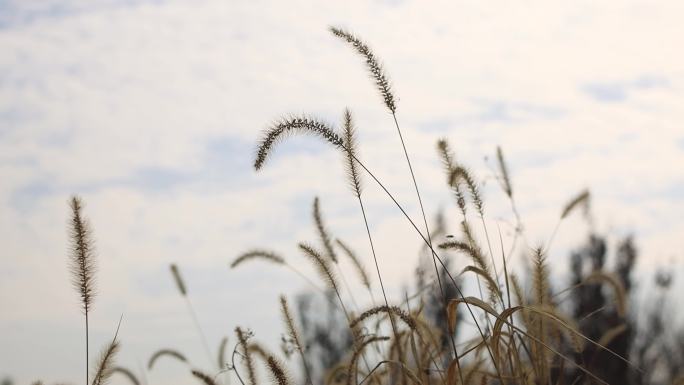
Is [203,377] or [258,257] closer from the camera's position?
[203,377]

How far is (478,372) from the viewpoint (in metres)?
3.94

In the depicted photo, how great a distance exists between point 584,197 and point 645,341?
842cm

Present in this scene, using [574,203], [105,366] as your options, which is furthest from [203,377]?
[574,203]

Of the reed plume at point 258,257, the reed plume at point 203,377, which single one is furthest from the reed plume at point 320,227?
the reed plume at point 203,377

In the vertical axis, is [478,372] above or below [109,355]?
below

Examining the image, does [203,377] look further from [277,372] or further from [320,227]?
[320,227]

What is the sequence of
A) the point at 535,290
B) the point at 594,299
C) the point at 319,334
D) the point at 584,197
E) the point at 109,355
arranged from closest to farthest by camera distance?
the point at 109,355 → the point at 535,290 → the point at 584,197 → the point at 594,299 → the point at 319,334

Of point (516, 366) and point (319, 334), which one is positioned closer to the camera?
point (516, 366)

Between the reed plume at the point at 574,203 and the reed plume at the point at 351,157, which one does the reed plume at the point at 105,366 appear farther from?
the reed plume at the point at 574,203

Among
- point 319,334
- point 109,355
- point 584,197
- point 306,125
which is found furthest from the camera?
point 319,334

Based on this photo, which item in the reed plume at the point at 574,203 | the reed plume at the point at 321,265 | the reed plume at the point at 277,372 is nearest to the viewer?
the reed plume at the point at 277,372

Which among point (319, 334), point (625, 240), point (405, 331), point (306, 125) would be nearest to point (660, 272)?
point (625, 240)

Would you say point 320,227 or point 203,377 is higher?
point 320,227

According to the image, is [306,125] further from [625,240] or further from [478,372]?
[625,240]
